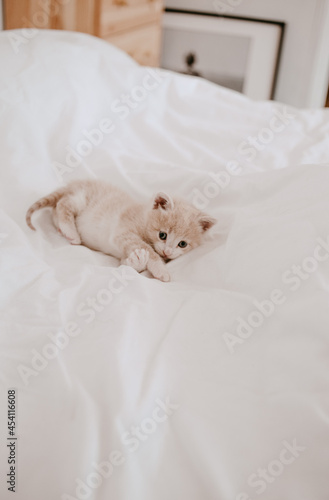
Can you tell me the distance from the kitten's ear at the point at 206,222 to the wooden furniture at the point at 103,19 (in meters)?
1.23

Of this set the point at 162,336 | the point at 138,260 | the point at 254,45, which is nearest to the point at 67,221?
the point at 138,260

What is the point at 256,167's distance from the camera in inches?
55.5

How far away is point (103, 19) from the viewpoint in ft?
6.81

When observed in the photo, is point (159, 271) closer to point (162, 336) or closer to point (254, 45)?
point (162, 336)

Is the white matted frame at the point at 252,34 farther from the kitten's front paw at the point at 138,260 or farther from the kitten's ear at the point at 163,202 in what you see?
the kitten's front paw at the point at 138,260

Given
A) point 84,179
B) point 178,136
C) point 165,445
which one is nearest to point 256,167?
point 178,136

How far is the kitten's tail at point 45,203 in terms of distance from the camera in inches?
43.3

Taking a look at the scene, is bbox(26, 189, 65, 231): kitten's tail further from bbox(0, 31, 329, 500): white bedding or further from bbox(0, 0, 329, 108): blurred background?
bbox(0, 0, 329, 108): blurred background

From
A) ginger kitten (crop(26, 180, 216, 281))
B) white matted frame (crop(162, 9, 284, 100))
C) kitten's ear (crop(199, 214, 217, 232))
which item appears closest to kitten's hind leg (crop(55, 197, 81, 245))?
ginger kitten (crop(26, 180, 216, 281))

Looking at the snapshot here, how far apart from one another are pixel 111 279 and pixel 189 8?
3.25 meters

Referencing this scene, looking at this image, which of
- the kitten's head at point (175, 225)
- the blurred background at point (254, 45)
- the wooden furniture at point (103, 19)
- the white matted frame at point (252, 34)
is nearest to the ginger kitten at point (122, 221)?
the kitten's head at point (175, 225)

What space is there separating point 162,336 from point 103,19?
5.89ft

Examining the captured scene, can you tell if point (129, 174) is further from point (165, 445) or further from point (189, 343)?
point (165, 445)

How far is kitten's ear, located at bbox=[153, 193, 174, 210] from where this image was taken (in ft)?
3.76
